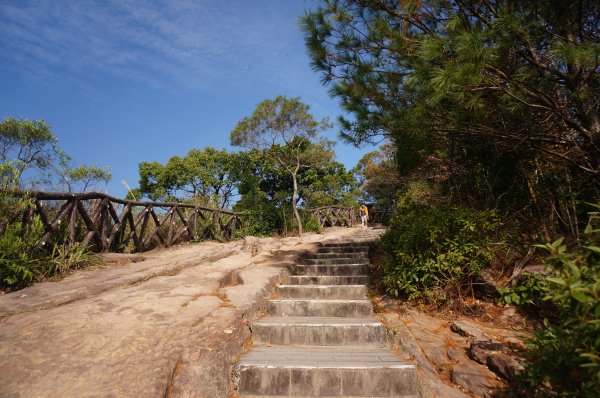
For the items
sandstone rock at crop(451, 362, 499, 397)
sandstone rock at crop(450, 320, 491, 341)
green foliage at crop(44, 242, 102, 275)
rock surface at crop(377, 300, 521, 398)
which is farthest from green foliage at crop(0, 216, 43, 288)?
sandstone rock at crop(450, 320, 491, 341)

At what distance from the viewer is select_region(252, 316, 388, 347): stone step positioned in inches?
117

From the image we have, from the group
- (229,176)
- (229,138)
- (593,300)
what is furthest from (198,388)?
(229,176)

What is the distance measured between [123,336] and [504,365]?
2.86 m

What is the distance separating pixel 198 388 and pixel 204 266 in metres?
3.00

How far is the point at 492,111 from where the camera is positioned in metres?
2.86

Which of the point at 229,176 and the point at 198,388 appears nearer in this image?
the point at 198,388

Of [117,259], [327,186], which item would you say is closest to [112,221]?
[117,259]

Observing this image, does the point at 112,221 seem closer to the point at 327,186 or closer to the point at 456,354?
the point at 456,354

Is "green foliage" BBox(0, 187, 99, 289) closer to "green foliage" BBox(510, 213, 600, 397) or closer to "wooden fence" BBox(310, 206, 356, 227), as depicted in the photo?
"green foliage" BBox(510, 213, 600, 397)

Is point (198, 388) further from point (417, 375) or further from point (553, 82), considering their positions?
point (553, 82)

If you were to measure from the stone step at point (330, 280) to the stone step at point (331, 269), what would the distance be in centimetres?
38

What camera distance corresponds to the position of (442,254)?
3.30 meters

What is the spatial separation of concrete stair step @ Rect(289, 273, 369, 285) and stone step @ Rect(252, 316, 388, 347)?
4.70 feet

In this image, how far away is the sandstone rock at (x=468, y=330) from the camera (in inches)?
104
